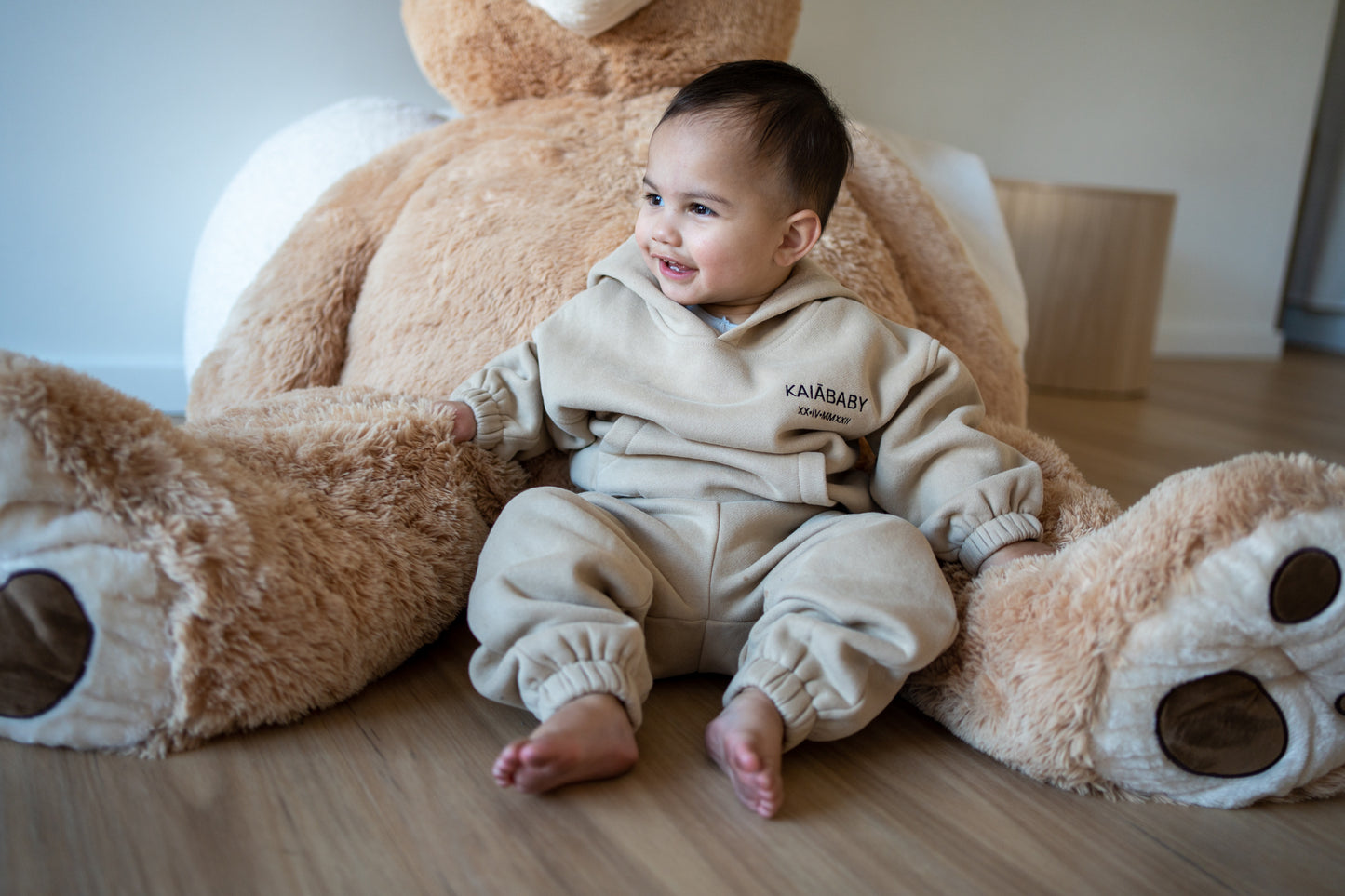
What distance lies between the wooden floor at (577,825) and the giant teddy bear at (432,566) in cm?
2

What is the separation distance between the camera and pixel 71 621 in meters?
0.58

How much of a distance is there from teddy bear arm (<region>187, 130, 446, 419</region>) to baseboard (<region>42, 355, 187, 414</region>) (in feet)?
1.58

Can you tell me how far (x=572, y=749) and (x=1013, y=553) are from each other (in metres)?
0.38

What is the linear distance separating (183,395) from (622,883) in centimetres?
125

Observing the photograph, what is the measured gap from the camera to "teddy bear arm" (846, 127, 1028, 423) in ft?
3.59

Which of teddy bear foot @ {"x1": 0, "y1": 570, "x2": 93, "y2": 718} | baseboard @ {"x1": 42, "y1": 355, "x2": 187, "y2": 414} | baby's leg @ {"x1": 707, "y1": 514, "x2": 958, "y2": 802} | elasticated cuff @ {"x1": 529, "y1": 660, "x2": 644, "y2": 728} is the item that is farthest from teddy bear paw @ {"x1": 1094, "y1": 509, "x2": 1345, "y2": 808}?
baseboard @ {"x1": 42, "y1": 355, "x2": 187, "y2": 414}

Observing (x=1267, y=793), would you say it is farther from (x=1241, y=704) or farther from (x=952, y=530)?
(x=952, y=530)

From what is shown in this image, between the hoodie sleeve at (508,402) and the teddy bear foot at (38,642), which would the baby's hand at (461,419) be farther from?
the teddy bear foot at (38,642)

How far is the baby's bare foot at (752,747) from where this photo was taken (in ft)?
1.96

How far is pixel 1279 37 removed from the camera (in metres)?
2.80

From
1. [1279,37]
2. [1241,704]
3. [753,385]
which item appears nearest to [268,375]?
[753,385]

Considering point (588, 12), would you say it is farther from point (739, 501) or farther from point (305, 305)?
point (739, 501)

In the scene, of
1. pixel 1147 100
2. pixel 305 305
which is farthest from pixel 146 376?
pixel 1147 100

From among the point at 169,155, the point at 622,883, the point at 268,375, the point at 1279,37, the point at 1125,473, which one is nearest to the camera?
the point at 622,883
